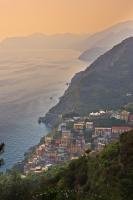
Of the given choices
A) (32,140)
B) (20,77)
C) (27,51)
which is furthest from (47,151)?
(27,51)

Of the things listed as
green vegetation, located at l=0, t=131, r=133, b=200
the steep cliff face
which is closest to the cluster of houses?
the steep cliff face

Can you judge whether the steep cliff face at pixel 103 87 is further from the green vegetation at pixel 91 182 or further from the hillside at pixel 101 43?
the green vegetation at pixel 91 182

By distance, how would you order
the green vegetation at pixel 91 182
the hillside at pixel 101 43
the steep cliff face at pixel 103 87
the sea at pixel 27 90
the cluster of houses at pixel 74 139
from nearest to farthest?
the green vegetation at pixel 91 182 < the cluster of houses at pixel 74 139 < the sea at pixel 27 90 < the steep cliff face at pixel 103 87 < the hillside at pixel 101 43

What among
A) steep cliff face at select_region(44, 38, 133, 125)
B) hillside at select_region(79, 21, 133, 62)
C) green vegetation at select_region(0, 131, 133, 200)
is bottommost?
green vegetation at select_region(0, 131, 133, 200)

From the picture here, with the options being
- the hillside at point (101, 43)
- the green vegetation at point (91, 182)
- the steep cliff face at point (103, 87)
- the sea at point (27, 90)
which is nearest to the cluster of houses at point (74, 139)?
the sea at point (27, 90)

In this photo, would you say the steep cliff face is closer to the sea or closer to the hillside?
the sea

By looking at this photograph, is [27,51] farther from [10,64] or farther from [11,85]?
[11,85]
